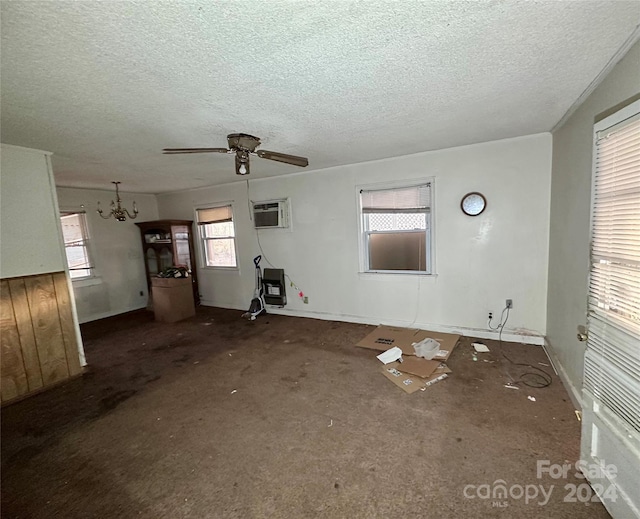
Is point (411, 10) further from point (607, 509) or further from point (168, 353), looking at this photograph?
point (168, 353)

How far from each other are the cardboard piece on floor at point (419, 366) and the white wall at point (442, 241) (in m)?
0.99

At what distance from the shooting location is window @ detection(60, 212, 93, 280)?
16.6 feet

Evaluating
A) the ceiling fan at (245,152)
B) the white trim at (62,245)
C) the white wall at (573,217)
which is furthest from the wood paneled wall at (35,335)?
the white wall at (573,217)

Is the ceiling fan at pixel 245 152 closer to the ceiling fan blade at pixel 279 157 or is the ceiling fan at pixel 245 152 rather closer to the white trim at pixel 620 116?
the ceiling fan blade at pixel 279 157

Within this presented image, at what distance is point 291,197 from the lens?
4.80 meters

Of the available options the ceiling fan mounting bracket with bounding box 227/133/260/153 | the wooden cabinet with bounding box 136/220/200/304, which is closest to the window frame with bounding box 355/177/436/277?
the ceiling fan mounting bracket with bounding box 227/133/260/153

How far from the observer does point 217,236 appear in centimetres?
583

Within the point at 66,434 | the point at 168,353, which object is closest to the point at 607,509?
the point at 66,434

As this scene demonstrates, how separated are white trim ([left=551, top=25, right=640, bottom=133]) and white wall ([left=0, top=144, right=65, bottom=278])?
186 inches

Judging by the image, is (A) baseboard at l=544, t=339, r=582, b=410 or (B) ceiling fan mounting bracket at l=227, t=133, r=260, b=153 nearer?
(A) baseboard at l=544, t=339, r=582, b=410

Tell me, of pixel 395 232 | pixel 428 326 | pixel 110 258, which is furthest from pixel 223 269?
pixel 428 326

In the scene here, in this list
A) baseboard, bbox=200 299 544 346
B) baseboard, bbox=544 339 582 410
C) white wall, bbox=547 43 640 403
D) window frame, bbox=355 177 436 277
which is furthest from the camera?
window frame, bbox=355 177 436 277

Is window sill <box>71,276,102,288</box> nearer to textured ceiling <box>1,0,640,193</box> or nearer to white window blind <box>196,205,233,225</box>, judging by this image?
white window blind <box>196,205,233,225</box>

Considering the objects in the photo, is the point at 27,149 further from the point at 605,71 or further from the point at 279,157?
the point at 605,71
